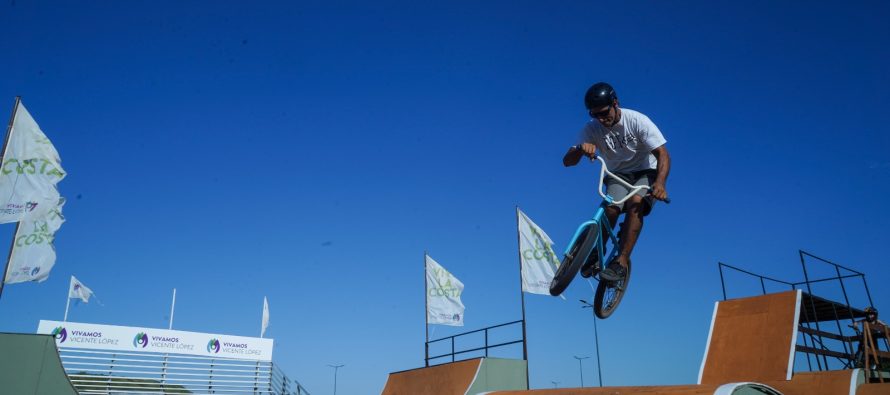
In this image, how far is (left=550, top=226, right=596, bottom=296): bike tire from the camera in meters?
5.36

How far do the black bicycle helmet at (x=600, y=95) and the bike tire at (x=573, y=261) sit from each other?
1.20 metres

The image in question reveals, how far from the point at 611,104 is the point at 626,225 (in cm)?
121

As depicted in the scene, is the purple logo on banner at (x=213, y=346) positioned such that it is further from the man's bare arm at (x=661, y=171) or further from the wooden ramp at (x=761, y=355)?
the man's bare arm at (x=661, y=171)

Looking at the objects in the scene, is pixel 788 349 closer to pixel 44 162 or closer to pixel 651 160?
pixel 651 160

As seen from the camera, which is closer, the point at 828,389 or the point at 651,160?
the point at 651,160

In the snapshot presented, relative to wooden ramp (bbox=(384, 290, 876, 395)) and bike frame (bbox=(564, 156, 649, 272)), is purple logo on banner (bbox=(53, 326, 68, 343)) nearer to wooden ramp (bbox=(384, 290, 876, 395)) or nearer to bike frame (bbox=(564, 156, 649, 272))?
wooden ramp (bbox=(384, 290, 876, 395))

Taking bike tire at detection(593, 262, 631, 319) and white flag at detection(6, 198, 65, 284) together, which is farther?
white flag at detection(6, 198, 65, 284)

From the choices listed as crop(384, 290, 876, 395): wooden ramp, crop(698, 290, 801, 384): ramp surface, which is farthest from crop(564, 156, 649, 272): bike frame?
crop(698, 290, 801, 384): ramp surface

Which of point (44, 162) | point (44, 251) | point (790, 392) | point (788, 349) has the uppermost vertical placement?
point (44, 162)

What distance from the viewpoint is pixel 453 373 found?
49.0 ft

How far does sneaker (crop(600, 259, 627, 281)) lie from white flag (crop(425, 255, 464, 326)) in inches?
584

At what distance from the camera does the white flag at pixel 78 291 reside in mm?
29281

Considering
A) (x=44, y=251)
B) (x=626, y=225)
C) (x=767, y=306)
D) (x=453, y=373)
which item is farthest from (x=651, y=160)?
(x=44, y=251)

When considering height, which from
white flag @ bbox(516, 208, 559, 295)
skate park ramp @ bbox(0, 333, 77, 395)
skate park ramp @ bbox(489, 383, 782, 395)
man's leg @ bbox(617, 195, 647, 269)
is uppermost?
white flag @ bbox(516, 208, 559, 295)
